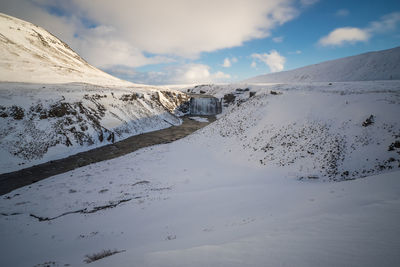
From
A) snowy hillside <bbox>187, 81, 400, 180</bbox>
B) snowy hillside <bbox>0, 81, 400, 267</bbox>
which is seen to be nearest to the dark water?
snowy hillside <bbox>0, 81, 400, 267</bbox>

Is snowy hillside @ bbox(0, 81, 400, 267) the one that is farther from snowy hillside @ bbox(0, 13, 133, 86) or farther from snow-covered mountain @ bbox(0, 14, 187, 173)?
snowy hillside @ bbox(0, 13, 133, 86)

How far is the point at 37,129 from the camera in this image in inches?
791

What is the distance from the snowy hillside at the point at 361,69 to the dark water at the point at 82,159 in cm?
7699

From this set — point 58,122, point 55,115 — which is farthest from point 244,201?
point 55,115

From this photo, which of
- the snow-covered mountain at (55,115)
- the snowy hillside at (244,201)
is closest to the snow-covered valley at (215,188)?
the snowy hillside at (244,201)

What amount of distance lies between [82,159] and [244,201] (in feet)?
61.1

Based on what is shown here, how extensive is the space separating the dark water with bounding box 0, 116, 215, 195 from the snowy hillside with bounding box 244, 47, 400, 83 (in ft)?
253

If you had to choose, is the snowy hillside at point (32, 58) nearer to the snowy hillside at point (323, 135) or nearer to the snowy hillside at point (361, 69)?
the snowy hillside at point (323, 135)

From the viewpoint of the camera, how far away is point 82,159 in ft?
63.1

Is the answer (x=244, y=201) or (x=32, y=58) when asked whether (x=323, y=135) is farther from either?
(x=32, y=58)

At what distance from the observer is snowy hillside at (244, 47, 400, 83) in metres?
A: 61.3

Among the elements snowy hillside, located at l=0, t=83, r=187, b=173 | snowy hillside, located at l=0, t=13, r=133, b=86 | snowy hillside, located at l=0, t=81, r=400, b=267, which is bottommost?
snowy hillside, located at l=0, t=81, r=400, b=267

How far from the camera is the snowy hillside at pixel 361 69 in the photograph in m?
61.3

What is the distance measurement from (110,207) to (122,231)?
2.99 m
